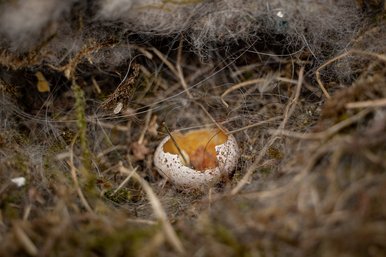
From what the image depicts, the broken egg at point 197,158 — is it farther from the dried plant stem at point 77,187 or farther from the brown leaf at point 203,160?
the dried plant stem at point 77,187

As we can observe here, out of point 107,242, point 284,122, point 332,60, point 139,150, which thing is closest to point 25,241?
point 107,242

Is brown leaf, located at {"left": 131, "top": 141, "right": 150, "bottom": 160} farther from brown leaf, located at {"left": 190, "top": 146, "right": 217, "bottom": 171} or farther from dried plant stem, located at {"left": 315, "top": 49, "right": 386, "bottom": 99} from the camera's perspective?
dried plant stem, located at {"left": 315, "top": 49, "right": 386, "bottom": 99}

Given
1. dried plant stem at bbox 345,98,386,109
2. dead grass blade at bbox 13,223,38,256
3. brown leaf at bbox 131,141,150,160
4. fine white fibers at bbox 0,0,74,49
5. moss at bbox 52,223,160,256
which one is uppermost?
fine white fibers at bbox 0,0,74,49

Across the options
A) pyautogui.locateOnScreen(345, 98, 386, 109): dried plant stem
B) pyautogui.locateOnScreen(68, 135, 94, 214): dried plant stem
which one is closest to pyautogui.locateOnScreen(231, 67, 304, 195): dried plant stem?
pyautogui.locateOnScreen(345, 98, 386, 109): dried plant stem

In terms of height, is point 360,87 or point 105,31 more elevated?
point 105,31

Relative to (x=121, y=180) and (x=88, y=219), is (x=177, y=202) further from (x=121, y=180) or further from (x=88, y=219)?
(x=88, y=219)

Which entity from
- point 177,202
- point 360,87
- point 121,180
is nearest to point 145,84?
point 121,180

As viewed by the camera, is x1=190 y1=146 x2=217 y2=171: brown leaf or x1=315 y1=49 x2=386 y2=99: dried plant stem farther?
x1=190 y1=146 x2=217 y2=171: brown leaf

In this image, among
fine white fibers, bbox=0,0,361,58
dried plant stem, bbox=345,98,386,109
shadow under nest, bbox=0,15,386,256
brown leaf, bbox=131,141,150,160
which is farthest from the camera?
brown leaf, bbox=131,141,150,160
